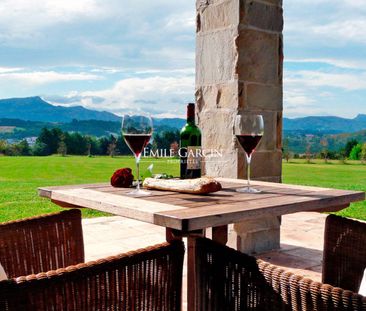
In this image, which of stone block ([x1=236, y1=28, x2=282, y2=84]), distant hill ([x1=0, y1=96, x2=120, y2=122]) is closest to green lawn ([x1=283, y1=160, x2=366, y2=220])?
stone block ([x1=236, y1=28, x2=282, y2=84])

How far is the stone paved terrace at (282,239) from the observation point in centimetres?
365

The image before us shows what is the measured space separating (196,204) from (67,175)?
1830cm

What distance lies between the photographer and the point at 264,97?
145 inches

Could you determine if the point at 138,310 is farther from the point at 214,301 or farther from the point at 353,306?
the point at 353,306

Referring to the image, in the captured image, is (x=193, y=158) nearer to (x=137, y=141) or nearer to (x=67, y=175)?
(x=137, y=141)

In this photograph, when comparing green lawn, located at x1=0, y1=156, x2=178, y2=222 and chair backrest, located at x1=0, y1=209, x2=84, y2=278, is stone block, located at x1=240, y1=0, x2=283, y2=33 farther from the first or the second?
green lawn, located at x1=0, y1=156, x2=178, y2=222

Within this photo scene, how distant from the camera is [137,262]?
54.3 inches

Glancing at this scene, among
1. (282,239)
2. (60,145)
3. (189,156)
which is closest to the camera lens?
(189,156)

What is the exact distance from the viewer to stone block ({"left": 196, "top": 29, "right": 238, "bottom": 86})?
3.52 metres

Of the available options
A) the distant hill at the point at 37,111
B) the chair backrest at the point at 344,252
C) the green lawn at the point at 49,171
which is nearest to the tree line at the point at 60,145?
the green lawn at the point at 49,171

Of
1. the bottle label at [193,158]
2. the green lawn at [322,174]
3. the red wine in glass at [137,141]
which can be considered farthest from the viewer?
the green lawn at [322,174]

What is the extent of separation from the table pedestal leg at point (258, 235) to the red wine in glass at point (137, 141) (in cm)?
189

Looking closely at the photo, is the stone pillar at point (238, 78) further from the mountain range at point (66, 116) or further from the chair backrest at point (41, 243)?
the mountain range at point (66, 116)

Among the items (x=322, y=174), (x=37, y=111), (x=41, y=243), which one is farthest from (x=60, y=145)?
(x=37, y=111)
